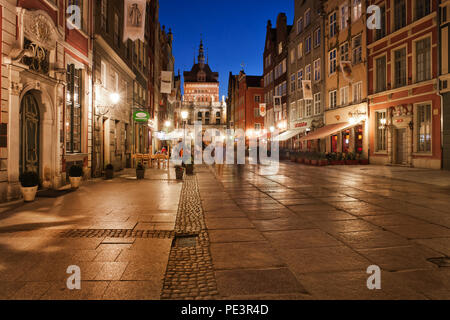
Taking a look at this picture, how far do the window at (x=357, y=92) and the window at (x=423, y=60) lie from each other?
5.64 meters

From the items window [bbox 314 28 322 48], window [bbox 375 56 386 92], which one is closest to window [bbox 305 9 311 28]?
window [bbox 314 28 322 48]

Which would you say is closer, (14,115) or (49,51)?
(14,115)

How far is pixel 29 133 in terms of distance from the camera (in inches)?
405

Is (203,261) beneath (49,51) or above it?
beneath

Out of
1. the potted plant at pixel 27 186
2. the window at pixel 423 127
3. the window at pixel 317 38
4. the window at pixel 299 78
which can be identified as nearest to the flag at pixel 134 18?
the potted plant at pixel 27 186

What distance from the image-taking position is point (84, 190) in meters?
10.9

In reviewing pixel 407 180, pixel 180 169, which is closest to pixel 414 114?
pixel 407 180

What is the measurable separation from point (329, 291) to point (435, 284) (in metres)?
1.20

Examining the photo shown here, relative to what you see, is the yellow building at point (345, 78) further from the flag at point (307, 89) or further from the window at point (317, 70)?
the window at point (317, 70)

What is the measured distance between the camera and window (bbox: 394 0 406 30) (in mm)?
20906

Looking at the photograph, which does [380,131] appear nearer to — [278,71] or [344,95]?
[344,95]

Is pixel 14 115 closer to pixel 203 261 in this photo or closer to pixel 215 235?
pixel 215 235

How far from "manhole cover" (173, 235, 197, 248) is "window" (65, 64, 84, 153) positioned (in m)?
9.11

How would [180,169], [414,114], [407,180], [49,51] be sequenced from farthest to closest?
[414,114], [180,169], [407,180], [49,51]
